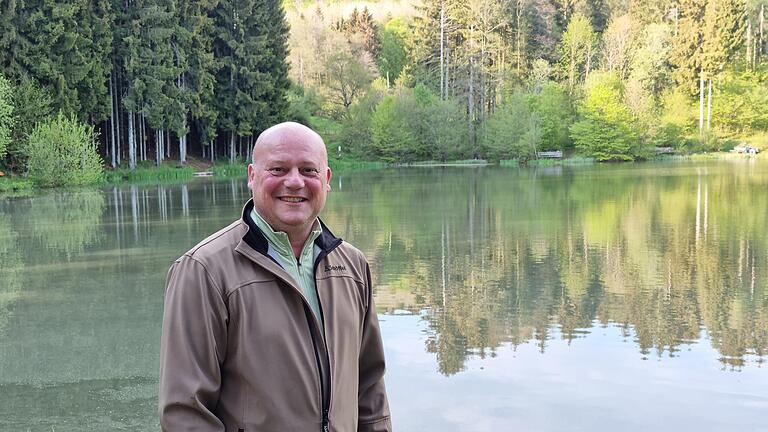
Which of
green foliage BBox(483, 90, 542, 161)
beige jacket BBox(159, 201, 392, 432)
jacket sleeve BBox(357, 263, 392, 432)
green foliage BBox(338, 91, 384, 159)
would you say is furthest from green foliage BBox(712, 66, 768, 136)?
beige jacket BBox(159, 201, 392, 432)

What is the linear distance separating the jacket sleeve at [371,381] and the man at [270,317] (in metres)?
0.16

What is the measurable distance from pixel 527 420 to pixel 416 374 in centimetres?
135

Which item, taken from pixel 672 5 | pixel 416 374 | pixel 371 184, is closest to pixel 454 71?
pixel 672 5

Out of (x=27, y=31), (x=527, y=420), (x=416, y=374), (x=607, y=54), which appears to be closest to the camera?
(x=527, y=420)

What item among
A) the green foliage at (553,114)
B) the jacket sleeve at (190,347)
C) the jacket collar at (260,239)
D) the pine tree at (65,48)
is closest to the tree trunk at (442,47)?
the green foliage at (553,114)

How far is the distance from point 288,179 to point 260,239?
23 cm

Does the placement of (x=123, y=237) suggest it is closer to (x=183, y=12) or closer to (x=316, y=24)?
(x=183, y=12)

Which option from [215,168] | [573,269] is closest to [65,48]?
[215,168]

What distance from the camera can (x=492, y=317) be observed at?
345 inches

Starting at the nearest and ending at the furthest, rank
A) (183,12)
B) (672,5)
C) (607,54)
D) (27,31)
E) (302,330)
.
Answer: (302,330), (27,31), (183,12), (607,54), (672,5)

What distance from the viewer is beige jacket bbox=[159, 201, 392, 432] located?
2.26 metres

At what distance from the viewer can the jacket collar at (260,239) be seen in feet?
7.85

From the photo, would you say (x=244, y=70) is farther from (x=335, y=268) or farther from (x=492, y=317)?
(x=335, y=268)

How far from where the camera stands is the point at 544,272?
11.6 meters
